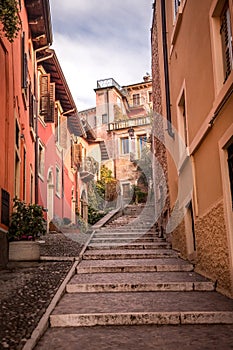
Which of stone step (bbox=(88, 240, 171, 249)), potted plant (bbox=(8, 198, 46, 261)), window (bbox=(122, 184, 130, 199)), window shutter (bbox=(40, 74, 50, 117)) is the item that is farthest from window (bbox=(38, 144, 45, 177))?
window (bbox=(122, 184, 130, 199))

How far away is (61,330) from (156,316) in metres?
1.03

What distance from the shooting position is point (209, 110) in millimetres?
6004

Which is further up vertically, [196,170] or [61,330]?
[196,170]

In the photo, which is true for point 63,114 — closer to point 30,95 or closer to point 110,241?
point 30,95

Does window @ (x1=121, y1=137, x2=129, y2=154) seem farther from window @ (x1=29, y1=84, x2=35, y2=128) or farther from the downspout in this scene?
the downspout

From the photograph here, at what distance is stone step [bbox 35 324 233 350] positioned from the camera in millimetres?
3604

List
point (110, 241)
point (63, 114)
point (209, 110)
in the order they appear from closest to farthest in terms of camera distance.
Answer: point (209, 110) → point (110, 241) → point (63, 114)

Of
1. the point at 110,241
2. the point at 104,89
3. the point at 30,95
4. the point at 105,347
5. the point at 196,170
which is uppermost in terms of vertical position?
the point at 104,89

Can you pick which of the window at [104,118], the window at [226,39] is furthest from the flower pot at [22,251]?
the window at [104,118]

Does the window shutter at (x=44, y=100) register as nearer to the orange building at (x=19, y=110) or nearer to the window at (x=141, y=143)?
the orange building at (x=19, y=110)

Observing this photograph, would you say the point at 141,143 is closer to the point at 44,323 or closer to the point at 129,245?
the point at 129,245

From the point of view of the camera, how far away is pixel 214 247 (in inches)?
230

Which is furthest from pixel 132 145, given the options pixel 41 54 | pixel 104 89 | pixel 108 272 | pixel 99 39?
pixel 108 272

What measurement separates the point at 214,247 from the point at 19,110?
675cm
